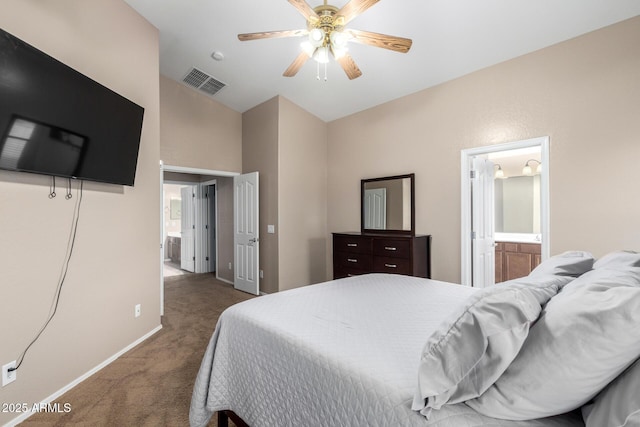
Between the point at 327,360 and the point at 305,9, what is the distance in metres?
2.09

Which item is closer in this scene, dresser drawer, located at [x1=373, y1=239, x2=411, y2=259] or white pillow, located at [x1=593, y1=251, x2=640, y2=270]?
white pillow, located at [x1=593, y1=251, x2=640, y2=270]

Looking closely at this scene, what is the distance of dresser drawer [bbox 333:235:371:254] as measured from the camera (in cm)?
381

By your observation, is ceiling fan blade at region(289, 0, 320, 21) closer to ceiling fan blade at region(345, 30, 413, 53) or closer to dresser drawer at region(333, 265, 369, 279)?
ceiling fan blade at region(345, 30, 413, 53)

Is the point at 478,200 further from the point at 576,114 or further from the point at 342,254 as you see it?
the point at 342,254

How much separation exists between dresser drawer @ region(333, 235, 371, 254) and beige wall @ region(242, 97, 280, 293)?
2.94ft

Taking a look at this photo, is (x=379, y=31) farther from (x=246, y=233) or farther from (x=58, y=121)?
(x=246, y=233)

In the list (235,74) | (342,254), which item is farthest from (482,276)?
(235,74)

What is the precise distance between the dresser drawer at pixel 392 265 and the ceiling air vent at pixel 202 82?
3.26 metres

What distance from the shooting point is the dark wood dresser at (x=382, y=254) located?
3.42 metres

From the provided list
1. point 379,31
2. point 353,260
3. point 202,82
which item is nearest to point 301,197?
point 353,260

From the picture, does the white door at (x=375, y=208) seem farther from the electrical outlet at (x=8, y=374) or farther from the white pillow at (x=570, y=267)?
the electrical outlet at (x=8, y=374)

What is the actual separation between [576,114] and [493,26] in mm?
1082

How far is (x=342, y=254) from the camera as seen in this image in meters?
4.09

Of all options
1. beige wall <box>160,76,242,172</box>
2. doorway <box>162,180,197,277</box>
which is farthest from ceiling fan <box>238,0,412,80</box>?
doorway <box>162,180,197,277</box>
